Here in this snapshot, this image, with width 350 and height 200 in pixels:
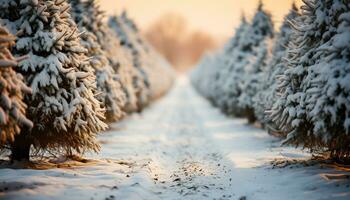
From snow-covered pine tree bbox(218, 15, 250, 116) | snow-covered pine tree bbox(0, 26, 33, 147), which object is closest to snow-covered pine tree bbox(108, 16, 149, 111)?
snow-covered pine tree bbox(218, 15, 250, 116)

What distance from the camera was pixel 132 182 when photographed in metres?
10.8

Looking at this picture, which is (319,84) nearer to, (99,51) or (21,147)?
(21,147)

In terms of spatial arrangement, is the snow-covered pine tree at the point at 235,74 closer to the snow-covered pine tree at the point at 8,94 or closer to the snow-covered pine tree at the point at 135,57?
the snow-covered pine tree at the point at 135,57

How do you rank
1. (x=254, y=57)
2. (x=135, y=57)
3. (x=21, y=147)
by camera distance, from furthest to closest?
1. (x=135, y=57)
2. (x=254, y=57)
3. (x=21, y=147)

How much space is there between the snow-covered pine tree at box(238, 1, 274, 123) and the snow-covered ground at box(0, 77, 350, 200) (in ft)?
14.4

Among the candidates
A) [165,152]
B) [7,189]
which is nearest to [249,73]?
[165,152]

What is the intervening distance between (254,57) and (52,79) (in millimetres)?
15977

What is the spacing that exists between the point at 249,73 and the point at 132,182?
14.4 m

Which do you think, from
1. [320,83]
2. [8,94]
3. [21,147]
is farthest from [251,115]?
[8,94]

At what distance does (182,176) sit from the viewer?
12.3 m

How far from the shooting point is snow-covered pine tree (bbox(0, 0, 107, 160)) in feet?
36.9

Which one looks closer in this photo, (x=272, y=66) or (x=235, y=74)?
(x=272, y=66)

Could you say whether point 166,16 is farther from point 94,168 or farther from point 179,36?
point 94,168

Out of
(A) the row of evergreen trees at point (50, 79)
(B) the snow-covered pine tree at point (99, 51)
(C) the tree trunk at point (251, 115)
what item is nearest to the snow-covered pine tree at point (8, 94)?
(A) the row of evergreen trees at point (50, 79)
